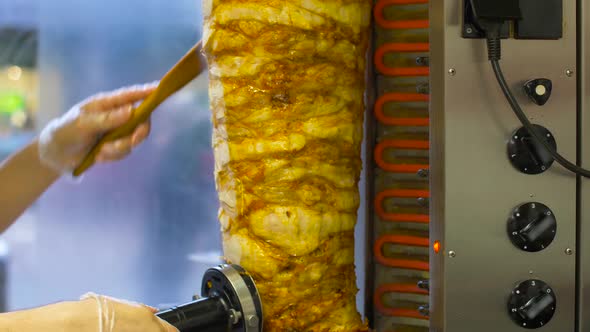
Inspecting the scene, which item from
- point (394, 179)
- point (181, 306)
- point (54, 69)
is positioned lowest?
point (181, 306)

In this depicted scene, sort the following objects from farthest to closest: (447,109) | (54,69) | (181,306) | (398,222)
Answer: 1. (54,69)
2. (398,222)
3. (181,306)
4. (447,109)

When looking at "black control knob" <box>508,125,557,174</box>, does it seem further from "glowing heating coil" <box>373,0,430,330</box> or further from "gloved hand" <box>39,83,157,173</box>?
"gloved hand" <box>39,83,157,173</box>

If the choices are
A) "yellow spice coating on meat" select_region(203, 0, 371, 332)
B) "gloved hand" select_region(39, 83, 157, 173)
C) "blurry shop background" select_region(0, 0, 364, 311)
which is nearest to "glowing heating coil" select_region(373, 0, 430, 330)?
"yellow spice coating on meat" select_region(203, 0, 371, 332)

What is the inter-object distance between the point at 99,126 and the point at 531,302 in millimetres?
1064

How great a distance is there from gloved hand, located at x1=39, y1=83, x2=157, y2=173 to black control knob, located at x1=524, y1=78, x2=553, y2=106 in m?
0.89

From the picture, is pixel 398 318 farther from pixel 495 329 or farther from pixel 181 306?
pixel 181 306

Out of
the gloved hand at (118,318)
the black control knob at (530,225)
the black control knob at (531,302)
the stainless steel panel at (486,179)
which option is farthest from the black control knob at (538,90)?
the gloved hand at (118,318)

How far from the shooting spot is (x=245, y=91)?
50.6 inches

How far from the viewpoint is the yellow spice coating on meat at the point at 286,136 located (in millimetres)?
1273

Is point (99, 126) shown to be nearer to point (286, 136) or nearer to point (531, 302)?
point (286, 136)

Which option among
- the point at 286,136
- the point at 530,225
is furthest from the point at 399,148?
the point at 530,225

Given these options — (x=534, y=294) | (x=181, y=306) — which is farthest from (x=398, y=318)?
(x=181, y=306)

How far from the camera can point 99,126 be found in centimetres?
157

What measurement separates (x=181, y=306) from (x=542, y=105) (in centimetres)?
77
